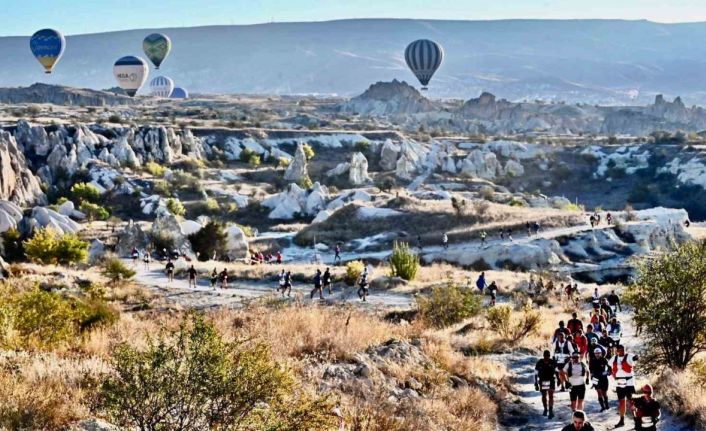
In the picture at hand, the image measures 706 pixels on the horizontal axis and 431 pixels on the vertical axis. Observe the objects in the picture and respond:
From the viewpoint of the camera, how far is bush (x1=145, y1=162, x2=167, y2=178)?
2737 inches

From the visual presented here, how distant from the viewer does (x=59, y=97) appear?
476 feet

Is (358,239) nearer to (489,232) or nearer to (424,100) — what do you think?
(489,232)

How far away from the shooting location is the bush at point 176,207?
57.0 meters

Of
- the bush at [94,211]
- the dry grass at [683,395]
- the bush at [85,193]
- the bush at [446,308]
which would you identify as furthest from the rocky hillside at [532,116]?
the dry grass at [683,395]

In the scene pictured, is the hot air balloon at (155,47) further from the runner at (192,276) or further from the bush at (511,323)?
the bush at (511,323)

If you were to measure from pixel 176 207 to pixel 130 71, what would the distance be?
61.7 m

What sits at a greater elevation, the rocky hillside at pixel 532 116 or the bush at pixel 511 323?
the rocky hillside at pixel 532 116

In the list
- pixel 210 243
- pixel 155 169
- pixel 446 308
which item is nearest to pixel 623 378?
pixel 446 308

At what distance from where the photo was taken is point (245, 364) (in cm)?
698

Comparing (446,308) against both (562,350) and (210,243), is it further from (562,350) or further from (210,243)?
(210,243)

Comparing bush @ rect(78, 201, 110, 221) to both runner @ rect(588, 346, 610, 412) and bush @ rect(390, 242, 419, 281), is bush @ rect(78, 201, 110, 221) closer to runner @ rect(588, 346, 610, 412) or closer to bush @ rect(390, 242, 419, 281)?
bush @ rect(390, 242, 419, 281)

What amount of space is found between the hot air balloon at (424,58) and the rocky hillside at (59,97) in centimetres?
5724

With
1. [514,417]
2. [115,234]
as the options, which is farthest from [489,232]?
[514,417]

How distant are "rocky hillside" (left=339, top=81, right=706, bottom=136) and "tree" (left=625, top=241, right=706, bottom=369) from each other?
125m
